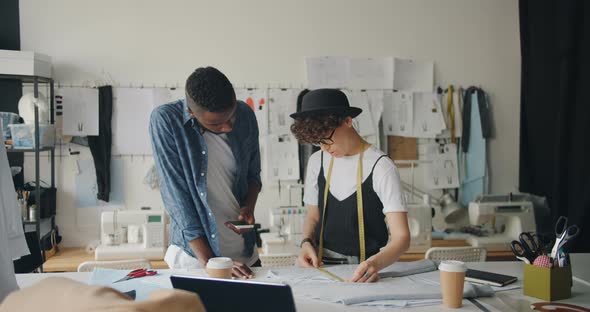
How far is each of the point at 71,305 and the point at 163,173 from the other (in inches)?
60.2

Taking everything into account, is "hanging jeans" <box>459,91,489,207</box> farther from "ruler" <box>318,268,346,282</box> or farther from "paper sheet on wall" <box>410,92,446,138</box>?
"ruler" <box>318,268,346,282</box>

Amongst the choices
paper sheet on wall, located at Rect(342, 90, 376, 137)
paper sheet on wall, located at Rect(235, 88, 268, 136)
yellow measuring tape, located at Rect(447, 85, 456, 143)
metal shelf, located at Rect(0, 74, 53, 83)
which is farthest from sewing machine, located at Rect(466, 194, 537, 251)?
metal shelf, located at Rect(0, 74, 53, 83)

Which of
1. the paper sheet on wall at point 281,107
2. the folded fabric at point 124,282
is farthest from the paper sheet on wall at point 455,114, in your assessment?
the folded fabric at point 124,282

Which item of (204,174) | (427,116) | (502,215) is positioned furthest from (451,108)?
(204,174)

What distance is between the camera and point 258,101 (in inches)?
170

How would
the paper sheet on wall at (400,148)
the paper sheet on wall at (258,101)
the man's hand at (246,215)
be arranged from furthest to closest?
the paper sheet on wall at (400,148)
the paper sheet on wall at (258,101)
the man's hand at (246,215)

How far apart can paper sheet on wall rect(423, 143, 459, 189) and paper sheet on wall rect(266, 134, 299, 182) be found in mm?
1140

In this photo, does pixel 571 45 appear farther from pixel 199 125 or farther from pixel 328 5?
pixel 199 125

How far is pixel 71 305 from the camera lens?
686 mm

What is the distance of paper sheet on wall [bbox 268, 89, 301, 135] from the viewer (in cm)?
435

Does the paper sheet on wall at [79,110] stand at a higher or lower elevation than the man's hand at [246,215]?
higher

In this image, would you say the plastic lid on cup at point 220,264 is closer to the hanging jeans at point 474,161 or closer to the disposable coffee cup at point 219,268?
the disposable coffee cup at point 219,268

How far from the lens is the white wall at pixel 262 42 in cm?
411

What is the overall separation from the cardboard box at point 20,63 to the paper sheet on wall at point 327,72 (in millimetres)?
1992
